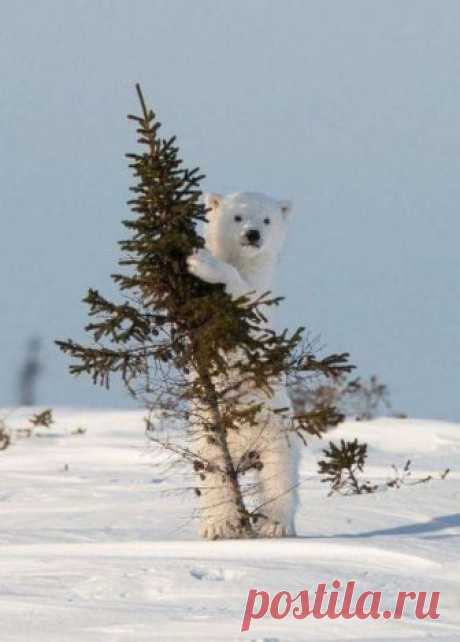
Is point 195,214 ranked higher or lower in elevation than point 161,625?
higher

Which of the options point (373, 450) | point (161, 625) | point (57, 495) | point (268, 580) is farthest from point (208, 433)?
point (373, 450)

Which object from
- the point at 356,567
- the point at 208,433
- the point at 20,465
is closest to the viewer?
the point at 356,567

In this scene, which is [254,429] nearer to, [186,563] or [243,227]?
[243,227]

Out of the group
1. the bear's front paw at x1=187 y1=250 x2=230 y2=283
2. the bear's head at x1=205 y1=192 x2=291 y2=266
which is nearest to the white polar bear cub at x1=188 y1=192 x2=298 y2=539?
the bear's head at x1=205 y1=192 x2=291 y2=266

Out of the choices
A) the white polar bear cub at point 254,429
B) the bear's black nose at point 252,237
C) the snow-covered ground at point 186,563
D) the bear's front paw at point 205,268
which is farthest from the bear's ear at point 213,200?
the snow-covered ground at point 186,563

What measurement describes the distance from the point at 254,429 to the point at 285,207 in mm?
1473

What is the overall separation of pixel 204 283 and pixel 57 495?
4000 mm

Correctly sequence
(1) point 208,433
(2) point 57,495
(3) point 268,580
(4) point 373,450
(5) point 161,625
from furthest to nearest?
1. (4) point 373,450
2. (2) point 57,495
3. (1) point 208,433
4. (3) point 268,580
5. (5) point 161,625

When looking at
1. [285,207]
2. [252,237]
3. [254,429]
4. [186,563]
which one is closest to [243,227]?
[252,237]

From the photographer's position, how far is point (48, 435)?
677 inches

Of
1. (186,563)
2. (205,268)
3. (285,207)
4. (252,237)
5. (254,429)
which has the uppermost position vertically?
(285,207)

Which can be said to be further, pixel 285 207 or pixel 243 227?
pixel 285 207

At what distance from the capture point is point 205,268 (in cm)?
672

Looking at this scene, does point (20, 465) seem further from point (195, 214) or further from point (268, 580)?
point (268, 580)
